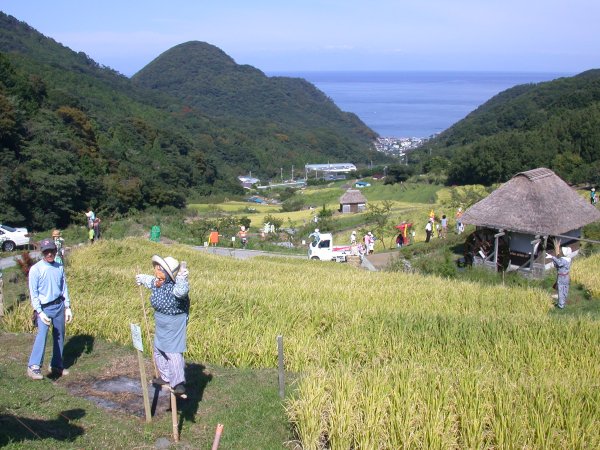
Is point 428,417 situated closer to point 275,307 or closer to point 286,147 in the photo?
point 275,307

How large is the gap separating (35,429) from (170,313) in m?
1.59

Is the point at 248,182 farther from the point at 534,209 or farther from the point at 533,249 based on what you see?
the point at 533,249

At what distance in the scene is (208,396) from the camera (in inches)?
266

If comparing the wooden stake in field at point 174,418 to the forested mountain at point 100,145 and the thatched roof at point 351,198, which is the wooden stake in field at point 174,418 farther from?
the thatched roof at point 351,198

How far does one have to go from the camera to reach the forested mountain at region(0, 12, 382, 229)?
141 ft

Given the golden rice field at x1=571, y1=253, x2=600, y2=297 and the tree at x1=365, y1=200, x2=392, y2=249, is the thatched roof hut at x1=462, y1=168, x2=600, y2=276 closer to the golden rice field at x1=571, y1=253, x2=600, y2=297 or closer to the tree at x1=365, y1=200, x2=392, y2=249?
the golden rice field at x1=571, y1=253, x2=600, y2=297

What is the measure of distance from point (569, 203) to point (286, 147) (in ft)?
398

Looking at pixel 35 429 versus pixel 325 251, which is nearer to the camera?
pixel 35 429

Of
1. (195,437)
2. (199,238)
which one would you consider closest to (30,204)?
(199,238)

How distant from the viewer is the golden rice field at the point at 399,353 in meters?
5.75

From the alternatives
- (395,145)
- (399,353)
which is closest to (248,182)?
(395,145)

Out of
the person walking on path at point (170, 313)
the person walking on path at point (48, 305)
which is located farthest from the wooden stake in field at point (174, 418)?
the person walking on path at point (48, 305)

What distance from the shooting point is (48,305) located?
278 inches

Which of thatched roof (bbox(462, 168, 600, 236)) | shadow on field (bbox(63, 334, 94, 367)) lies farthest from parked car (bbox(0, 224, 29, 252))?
shadow on field (bbox(63, 334, 94, 367))
